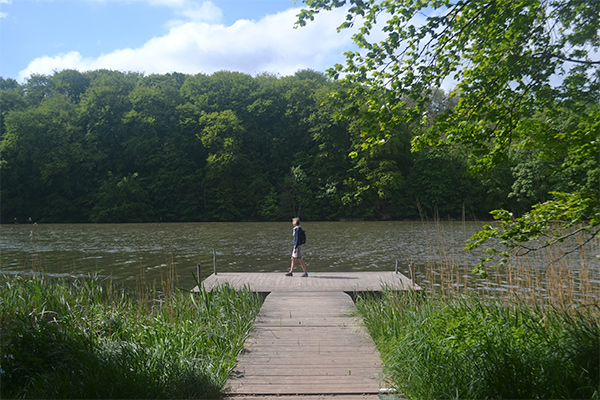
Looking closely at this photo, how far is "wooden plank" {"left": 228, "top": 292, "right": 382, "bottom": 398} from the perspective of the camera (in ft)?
12.9

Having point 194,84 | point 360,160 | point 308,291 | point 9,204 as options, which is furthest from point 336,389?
point 194,84

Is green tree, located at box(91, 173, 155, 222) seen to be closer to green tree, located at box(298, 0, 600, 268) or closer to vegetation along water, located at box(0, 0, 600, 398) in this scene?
vegetation along water, located at box(0, 0, 600, 398)

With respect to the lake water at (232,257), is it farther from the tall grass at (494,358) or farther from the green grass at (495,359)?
the green grass at (495,359)

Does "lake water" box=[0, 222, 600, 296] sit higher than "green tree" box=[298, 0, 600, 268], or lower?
lower

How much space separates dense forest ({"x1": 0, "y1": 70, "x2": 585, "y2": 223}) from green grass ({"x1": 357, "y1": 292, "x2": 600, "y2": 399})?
3755 centimetres

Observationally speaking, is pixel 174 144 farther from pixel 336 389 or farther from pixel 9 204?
pixel 336 389

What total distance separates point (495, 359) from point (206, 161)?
2062 inches

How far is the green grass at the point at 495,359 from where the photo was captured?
331 cm

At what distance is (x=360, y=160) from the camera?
46.7 meters

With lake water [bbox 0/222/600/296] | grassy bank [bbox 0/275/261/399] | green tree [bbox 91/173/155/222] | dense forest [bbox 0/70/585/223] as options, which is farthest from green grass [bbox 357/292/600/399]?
green tree [bbox 91/173/155/222]

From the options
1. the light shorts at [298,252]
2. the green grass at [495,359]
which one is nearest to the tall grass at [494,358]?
the green grass at [495,359]

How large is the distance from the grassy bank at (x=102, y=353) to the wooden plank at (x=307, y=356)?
237mm

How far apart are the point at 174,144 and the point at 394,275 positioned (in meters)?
46.5

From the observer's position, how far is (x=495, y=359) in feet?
11.3
